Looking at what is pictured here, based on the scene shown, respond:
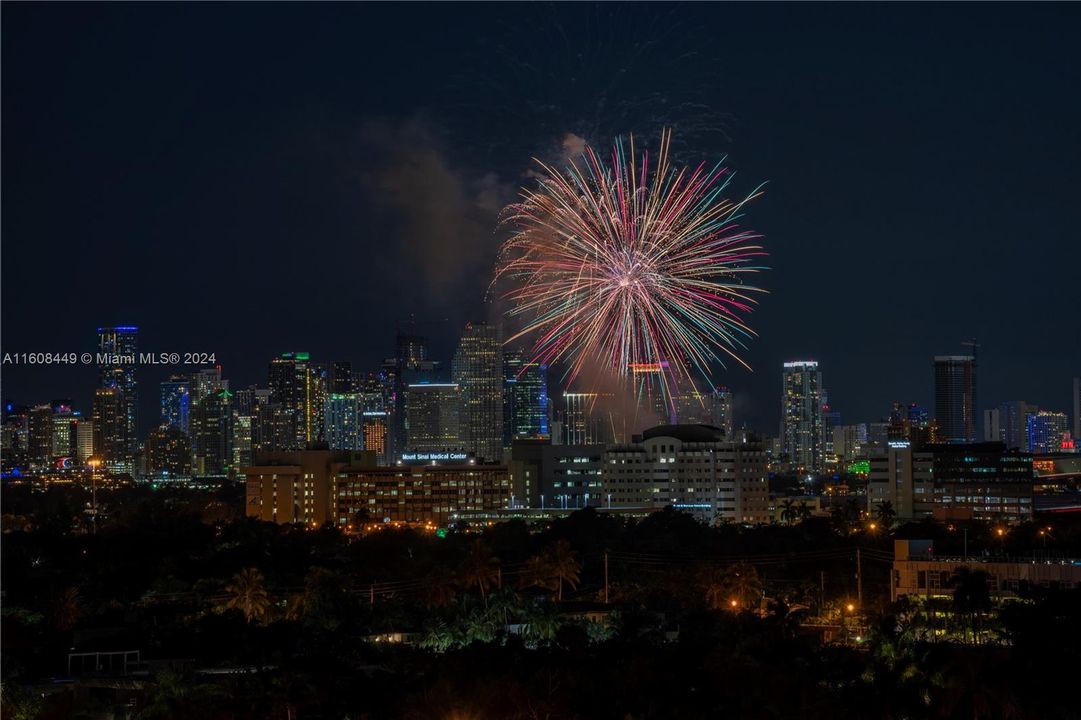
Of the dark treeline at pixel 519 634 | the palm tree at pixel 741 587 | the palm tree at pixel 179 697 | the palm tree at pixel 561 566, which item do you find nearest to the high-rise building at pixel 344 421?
the dark treeline at pixel 519 634

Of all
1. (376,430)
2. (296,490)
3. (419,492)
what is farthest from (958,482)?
(376,430)

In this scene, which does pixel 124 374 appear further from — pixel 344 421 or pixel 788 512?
pixel 788 512

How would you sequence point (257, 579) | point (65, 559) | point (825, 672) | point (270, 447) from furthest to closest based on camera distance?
point (270, 447), point (65, 559), point (257, 579), point (825, 672)

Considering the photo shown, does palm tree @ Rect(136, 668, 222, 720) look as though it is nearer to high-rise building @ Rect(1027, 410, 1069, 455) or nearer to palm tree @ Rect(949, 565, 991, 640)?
palm tree @ Rect(949, 565, 991, 640)

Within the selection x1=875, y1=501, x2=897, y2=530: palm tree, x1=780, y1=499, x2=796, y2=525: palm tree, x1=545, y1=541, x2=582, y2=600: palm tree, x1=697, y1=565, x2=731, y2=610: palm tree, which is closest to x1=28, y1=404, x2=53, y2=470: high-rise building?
x1=780, y1=499, x2=796, y2=525: palm tree

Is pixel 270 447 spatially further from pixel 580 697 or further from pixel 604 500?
pixel 580 697

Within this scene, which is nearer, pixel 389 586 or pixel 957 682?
pixel 957 682

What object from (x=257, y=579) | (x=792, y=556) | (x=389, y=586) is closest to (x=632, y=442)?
(x=792, y=556)
